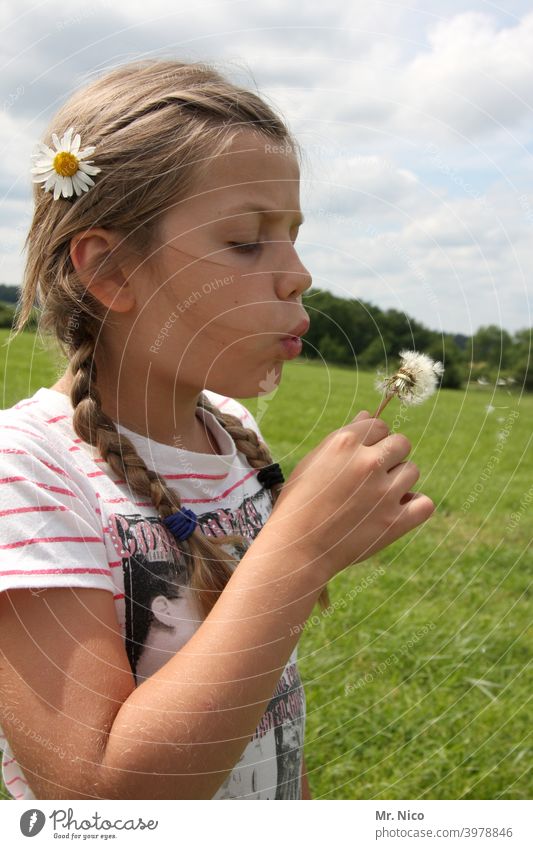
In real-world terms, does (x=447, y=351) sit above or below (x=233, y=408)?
above

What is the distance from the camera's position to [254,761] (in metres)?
1.01

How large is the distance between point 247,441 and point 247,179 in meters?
0.43

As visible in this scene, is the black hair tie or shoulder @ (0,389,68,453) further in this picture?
the black hair tie

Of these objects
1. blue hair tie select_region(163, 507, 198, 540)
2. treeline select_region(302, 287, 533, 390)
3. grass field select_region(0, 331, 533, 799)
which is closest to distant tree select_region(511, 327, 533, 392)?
grass field select_region(0, 331, 533, 799)

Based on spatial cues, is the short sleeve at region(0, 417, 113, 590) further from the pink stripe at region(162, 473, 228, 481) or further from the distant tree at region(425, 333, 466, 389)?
the distant tree at region(425, 333, 466, 389)

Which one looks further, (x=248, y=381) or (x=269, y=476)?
(x=269, y=476)

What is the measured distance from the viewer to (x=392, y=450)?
2.92 ft

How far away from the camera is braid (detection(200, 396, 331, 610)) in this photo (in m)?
1.19

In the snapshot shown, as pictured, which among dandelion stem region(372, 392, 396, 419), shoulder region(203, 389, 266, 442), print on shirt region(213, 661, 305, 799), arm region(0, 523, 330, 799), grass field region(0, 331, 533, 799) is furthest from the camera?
grass field region(0, 331, 533, 799)

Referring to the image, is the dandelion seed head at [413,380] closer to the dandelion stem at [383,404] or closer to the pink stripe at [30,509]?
the dandelion stem at [383,404]

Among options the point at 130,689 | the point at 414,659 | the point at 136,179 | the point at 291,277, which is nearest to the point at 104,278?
the point at 136,179

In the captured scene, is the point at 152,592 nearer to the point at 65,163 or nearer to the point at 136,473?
the point at 136,473
